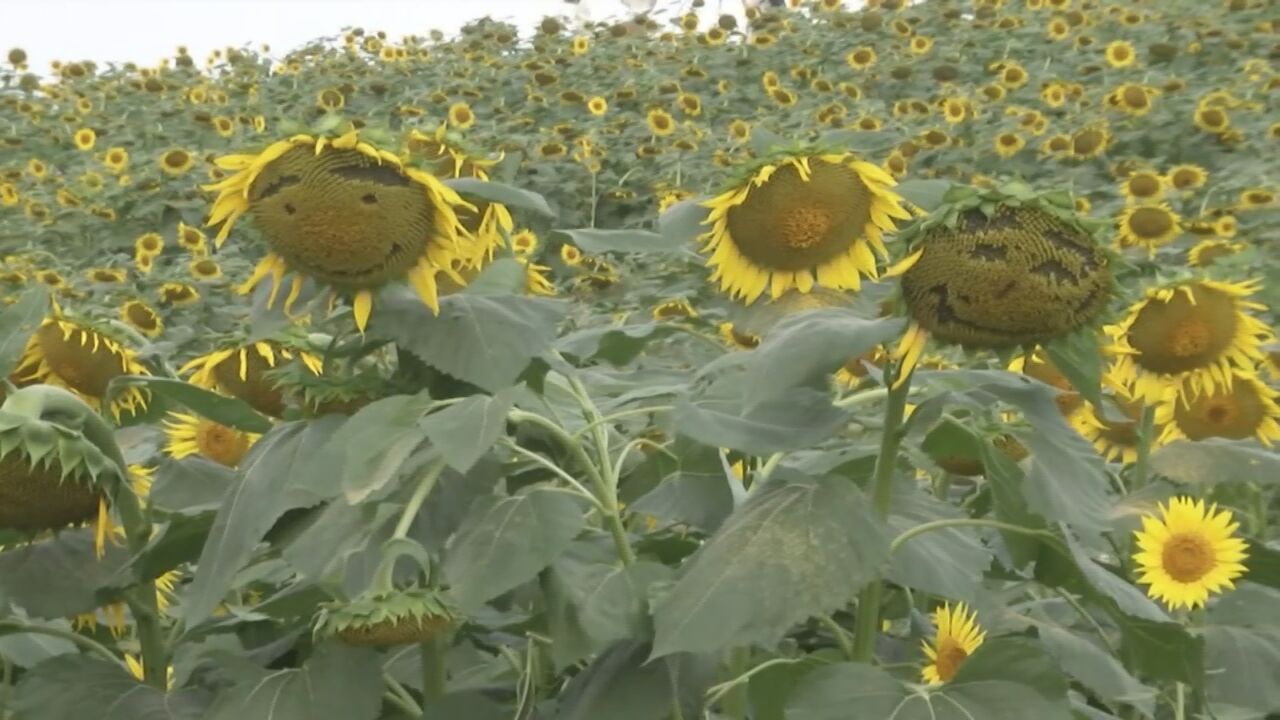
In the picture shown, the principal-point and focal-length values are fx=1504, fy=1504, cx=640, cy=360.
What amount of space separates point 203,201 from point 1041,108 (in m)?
3.26

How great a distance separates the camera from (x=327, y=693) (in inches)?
41.5

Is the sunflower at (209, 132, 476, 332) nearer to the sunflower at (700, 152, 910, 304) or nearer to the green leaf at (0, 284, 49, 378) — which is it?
the green leaf at (0, 284, 49, 378)

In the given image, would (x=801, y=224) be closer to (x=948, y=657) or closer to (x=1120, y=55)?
(x=948, y=657)

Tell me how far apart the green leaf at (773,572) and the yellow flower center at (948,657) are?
0.29 m

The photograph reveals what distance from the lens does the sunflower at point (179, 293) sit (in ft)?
12.8

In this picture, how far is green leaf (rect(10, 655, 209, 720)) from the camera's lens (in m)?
1.16

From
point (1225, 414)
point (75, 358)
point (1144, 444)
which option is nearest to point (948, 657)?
point (1144, 444)

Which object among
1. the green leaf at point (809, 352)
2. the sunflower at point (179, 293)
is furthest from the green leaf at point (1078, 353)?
the sunflower at point (179, 293)

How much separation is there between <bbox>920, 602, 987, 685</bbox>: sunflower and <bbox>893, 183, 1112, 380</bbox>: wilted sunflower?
0.33 m

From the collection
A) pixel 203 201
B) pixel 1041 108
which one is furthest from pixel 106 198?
pixel 1041 108

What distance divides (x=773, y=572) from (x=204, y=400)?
1.69ft

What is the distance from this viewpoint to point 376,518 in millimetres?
1070

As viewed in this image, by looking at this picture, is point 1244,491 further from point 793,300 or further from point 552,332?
point 552,332

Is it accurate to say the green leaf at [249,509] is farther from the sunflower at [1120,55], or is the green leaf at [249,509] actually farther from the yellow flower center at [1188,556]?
the sunflower at [1120,55]
